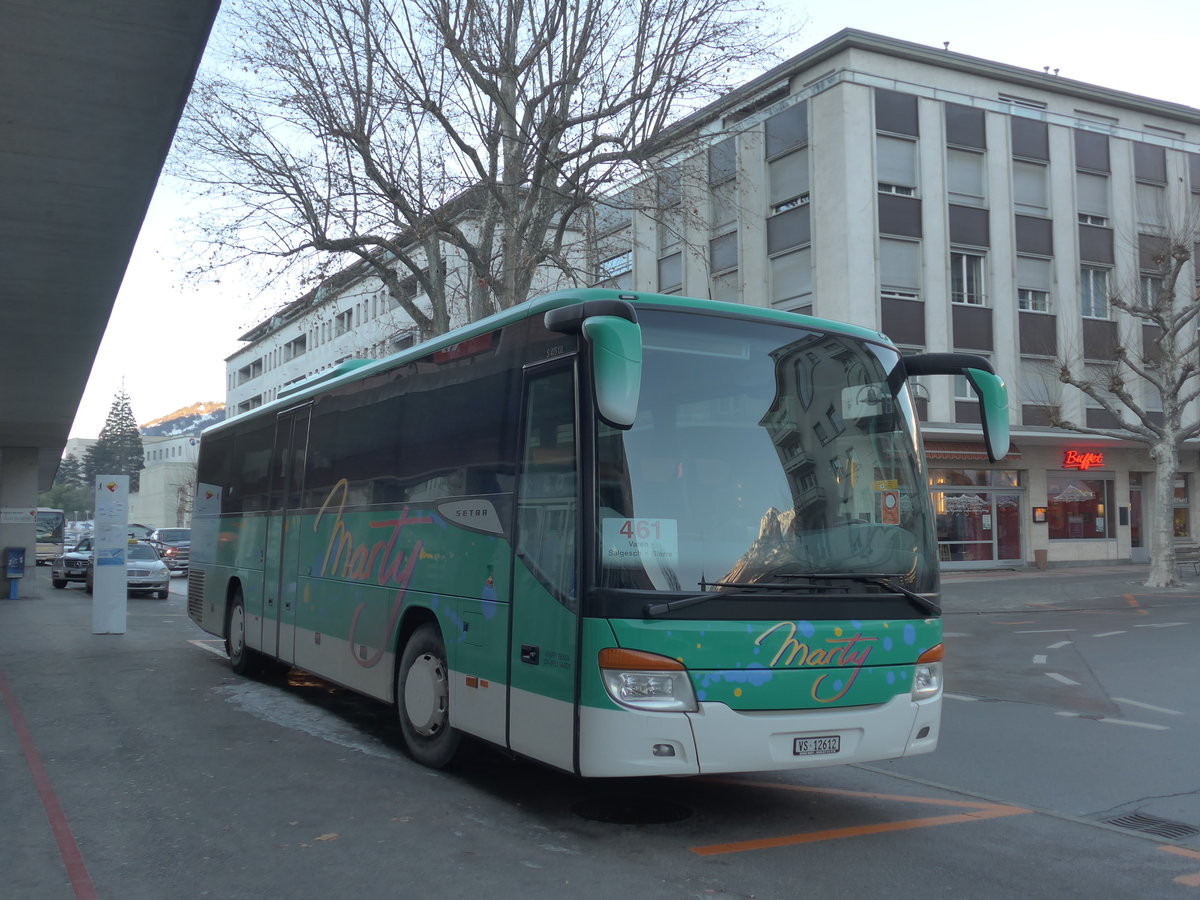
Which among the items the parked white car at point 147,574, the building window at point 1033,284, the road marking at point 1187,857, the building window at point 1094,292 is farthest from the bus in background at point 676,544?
the building window at point 1094,292

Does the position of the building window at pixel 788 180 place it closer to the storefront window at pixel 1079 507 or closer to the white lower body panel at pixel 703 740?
the storefront window at pixel 1079 507

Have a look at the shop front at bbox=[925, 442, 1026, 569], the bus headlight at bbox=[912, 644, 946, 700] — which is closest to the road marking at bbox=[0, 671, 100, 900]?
the bus headlight at bbox=[912, 644, 946, 700]

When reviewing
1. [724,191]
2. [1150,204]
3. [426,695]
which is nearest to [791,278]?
[724,191]

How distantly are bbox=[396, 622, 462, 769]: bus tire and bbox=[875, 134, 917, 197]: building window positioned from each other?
27829 mm

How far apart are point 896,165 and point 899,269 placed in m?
3.16

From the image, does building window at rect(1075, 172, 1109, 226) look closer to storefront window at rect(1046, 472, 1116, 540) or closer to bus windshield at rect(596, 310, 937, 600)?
storefront window at rect(1046, 472, 1116, 540)

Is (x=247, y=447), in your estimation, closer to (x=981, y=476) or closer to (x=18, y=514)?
(x=18, y=514)

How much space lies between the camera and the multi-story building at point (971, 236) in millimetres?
32250

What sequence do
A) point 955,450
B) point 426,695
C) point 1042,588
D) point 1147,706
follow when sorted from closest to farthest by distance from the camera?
point 426,695
point 1147,706
point 1042,588
point 955,450

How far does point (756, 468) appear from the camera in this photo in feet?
20.0

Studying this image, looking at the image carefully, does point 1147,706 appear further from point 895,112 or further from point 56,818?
point 895,112

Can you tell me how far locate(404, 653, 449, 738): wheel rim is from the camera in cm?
757

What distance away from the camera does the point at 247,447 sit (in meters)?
13.1

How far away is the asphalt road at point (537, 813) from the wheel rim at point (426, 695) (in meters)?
0.34
